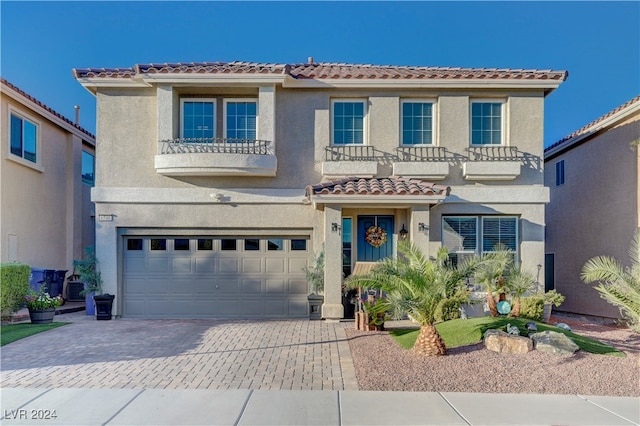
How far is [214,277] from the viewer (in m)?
12.7

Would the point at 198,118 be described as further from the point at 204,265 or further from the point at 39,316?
the point at 39,316

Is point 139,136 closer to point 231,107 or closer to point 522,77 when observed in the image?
point 231,107

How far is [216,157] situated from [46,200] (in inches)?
294

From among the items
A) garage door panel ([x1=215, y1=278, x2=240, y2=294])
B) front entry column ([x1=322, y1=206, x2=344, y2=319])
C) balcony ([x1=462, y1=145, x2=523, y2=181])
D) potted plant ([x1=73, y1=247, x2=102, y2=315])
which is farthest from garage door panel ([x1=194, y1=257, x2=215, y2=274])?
balcony ([x1=462, y1=145, x2=523, y2=181])

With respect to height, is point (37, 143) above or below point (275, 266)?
above

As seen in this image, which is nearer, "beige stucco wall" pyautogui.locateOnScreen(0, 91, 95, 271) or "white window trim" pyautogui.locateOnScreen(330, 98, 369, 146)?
"white window trim" pyautogui.locateOnScreen(330, 98, 369, 146)

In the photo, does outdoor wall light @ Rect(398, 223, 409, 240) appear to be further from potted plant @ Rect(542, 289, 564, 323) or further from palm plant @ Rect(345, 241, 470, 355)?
potted plant @ Rect(542, 289, 564, 323)

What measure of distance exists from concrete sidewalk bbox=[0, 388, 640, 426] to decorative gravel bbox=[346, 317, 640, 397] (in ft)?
0.87

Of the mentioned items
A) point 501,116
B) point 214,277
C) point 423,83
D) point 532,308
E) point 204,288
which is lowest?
point 532,308

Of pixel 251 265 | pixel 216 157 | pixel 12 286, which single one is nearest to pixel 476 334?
pixel 251 265

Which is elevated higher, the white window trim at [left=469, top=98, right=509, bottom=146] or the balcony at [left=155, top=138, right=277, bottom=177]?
the white window trim at [left=469, top=98, right=509, bottom=146]

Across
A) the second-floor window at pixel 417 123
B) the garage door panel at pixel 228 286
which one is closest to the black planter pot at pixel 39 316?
the garage door panel at pixel 228 286

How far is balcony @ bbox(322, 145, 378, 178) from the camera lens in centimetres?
1251

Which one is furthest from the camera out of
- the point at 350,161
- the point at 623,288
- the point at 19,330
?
the point at 350,161
